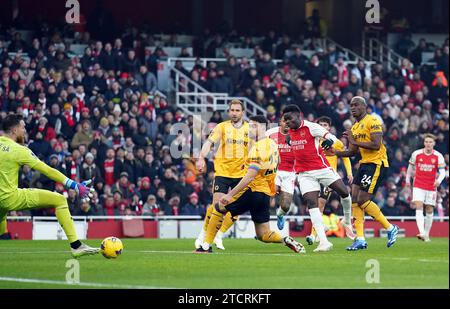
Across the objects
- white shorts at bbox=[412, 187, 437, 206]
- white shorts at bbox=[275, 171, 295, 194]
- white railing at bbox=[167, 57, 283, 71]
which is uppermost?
white railing at bbox=[167, 57, 283, 71]

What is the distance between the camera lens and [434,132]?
36375mm

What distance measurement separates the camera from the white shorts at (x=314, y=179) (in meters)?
19.8

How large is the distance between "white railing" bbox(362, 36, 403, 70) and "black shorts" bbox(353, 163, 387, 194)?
19670mm

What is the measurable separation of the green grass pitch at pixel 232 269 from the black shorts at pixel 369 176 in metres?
1.12

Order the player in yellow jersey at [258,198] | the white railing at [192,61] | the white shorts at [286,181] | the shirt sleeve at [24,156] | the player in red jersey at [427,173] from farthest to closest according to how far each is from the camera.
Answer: the white railing at [192,61]
the player in red jersey at [427,173]
the white shorts at [286,181]
the player in yellow jersey at [258,198]
the shirt sleeve at [24,156]

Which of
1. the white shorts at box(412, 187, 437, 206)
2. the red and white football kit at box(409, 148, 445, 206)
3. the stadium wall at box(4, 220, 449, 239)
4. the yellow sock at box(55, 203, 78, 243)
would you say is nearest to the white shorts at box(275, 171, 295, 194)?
the red and white football kit at box(409, 148, 445, 206)

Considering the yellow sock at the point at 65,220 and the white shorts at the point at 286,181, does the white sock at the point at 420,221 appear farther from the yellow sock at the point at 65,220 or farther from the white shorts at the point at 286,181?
the yellow sock at the point at 65,220

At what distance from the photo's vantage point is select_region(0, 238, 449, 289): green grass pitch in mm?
13266

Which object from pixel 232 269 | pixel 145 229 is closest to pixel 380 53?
pixel 145 229

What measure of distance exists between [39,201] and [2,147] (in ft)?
2.98

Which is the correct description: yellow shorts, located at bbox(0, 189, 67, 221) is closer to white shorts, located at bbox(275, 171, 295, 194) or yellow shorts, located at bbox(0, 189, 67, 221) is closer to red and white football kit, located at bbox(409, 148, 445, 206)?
white shorts, located at bbox(275, 171, 295, 194)

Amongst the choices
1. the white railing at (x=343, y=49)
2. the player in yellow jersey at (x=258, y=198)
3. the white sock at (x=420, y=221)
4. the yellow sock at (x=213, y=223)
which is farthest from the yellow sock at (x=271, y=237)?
the white railing at (x=343, y=49)

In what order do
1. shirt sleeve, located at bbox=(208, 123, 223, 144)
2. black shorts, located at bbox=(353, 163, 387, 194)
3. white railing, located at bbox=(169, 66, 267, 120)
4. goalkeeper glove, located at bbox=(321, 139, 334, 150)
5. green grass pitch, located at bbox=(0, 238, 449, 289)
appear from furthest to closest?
1. white railing, located at bbox=(169, 66, 267, 120)
2. black shorts, located at bbox=(353, 163, 387, 194)
3. shirt sleeve, located at bbox=(208, 123, 223, 144)
4. goalkeeper glove, located at bbox=(321, 139, 334, 150)
5. green grass pitch, located at bbox=(0, 238, 449, 289)
